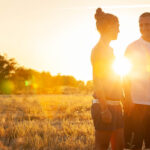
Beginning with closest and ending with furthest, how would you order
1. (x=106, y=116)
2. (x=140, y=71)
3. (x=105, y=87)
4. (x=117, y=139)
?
(x=106, y=116) < (x=105, y=87) < (x=117, y=139) < (x=140, y=71)

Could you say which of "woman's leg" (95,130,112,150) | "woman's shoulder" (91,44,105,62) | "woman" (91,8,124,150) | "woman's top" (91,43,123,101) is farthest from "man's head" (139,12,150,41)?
"woman's leg" (95,130,112,150)

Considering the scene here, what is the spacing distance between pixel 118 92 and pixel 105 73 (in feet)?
0.93

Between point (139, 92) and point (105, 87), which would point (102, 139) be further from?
point (139, 92)

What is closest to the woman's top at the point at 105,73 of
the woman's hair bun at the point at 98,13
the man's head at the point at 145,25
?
the woman's hair bun at the point at 98,13

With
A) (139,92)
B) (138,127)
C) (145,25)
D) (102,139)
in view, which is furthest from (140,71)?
(102,139)

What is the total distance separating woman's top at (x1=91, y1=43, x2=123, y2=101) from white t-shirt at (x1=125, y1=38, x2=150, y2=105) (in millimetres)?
587

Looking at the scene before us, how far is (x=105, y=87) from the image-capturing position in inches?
112

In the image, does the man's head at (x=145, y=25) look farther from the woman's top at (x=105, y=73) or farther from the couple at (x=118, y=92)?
the woman's top at (x=105, y=73)

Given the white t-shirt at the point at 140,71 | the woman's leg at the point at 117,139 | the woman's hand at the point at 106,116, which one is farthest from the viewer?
the white t-shirt at the point at 140,71

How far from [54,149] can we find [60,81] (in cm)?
8411

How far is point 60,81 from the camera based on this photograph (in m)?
89.1

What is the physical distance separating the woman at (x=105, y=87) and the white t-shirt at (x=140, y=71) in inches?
21.5

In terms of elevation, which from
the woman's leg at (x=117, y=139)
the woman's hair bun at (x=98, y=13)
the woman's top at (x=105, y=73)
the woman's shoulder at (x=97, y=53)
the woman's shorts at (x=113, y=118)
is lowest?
the woman's leg at (x=117, y=139)

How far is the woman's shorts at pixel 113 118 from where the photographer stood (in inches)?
111
